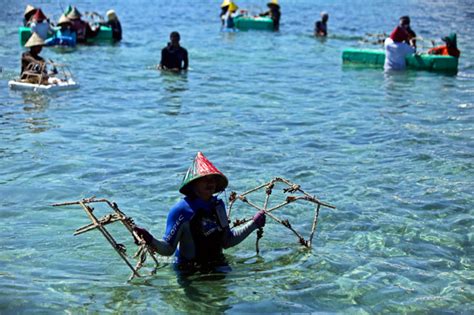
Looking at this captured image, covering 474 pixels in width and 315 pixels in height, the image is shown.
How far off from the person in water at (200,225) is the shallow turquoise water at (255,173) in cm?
24

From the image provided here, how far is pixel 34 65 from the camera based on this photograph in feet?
52.0

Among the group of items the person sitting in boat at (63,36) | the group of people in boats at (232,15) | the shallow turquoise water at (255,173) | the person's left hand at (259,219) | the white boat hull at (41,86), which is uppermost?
the group of people in boats at (232,15)

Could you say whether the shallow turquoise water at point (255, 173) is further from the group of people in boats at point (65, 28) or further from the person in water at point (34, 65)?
the group of people in boats at point (65, 28)

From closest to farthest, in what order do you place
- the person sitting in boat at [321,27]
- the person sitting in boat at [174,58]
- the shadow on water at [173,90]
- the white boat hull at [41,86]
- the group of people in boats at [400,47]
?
the shadow on water at [173,90]
the white boat hull at [41,86]
the person sitting in boat at [174,58]
the group of people in boats at [400,47]
the person sitting in boat at [321,27]

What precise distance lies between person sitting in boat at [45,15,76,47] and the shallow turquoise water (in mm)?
791

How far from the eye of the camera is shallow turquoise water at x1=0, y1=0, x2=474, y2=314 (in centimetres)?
654

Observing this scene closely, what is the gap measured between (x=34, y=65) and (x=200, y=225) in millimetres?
10652

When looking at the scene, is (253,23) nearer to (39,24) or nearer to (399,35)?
(39,24)

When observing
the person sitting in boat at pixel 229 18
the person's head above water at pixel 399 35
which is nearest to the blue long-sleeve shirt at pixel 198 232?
the person's head above water at pixel 399 35

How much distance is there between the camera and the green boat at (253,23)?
30422 mm

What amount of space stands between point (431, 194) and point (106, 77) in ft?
36.5

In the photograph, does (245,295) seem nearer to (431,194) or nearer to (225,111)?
(431,194)

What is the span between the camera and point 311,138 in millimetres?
12742

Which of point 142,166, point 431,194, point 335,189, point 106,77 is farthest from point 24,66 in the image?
point 431,194
